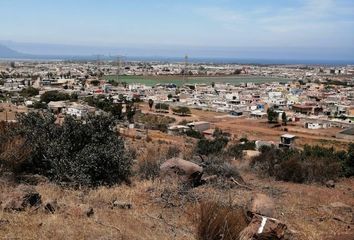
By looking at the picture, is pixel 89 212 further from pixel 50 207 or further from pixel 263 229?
pixel 263 229

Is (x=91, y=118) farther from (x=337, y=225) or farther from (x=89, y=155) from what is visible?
(x=337, y=225)

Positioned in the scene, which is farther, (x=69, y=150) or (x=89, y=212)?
(x=69, y=150)

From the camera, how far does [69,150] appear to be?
902 cm

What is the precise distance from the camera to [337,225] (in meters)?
6.91

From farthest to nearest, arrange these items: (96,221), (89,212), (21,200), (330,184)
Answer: (330,184), (89,212), (21,200), (96,221)

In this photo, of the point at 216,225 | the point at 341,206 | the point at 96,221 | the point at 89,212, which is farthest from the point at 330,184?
the point at 216,225

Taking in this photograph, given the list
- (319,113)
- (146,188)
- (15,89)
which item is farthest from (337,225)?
(15,89)

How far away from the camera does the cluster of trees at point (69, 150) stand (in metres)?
8.47

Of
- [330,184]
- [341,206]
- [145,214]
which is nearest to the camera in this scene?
[145,214]

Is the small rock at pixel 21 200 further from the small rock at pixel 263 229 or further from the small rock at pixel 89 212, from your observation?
the small rock at pixel 263 229

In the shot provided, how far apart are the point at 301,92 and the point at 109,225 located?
94448 mm

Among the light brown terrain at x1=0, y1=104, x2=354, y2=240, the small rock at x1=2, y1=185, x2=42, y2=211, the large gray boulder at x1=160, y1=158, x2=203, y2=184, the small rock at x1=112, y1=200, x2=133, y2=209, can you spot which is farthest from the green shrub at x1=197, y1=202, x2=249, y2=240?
the large gray boulder at x1=160, y1=158, x2=203, y2=184

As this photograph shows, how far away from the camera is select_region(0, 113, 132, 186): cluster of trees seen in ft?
27.8

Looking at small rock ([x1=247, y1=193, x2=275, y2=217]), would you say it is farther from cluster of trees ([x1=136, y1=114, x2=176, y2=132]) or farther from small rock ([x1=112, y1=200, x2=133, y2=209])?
cluster of trees ([x1=136, y1=114, x2=176, y2=132])
